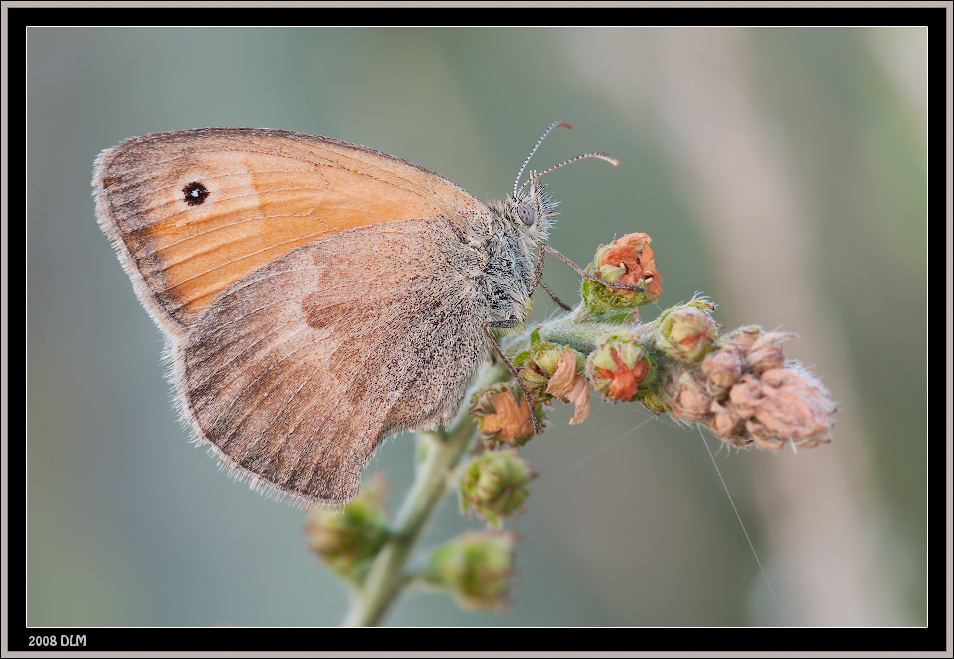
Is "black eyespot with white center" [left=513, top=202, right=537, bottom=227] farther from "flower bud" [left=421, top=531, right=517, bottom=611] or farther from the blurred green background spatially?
the blurred green background

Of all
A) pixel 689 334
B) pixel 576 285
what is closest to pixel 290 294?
pixel 689 334

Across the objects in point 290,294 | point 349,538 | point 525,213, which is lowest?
point 349,538

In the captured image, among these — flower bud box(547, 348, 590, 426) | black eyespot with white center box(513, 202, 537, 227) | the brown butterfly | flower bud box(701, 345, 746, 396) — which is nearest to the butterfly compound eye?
black eyespot with white center box(513, 202, 537, 227)

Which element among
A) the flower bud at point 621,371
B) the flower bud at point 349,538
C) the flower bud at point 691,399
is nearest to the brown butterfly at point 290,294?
the flower bud at point 621,371

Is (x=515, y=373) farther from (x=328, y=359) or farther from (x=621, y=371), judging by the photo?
(x=328, y=359)

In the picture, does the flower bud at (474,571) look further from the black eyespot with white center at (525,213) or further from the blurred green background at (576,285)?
the black eyespot with white center at (525,213)
